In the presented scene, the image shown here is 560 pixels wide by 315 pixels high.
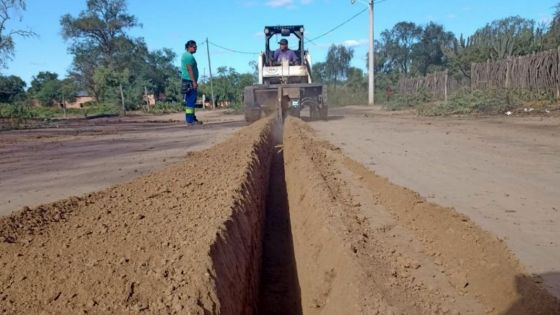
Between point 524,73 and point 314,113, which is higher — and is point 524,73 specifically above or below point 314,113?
above

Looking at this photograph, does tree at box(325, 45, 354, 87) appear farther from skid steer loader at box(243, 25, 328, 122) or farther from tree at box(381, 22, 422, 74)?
skid steer loader at box(243, 25, 328, 122)

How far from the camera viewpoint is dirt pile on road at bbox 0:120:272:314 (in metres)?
2.40

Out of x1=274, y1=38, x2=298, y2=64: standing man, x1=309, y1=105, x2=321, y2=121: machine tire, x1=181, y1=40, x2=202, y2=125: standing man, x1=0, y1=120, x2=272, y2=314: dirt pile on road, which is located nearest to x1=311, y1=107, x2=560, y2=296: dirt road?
x1=0, y1=120, x2=272, y2=314: dirt pile on road

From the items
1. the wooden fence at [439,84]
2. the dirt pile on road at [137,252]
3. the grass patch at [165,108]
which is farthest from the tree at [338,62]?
the dirt pile on road at [137,252]

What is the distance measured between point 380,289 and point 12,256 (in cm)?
217

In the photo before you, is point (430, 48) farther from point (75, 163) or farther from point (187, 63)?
point (75, 163)

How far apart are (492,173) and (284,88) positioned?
31.5 feet

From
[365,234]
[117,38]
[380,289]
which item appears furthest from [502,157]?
[117,38]

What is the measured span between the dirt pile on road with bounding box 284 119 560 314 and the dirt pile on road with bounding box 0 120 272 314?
596 millimetres

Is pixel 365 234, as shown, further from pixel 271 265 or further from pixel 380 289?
pixel 271 265

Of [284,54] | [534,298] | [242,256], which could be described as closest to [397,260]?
[534,298]

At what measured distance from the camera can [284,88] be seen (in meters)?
15.4

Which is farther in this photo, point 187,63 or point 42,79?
point 42,79

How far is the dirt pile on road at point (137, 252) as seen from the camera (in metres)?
2.40
